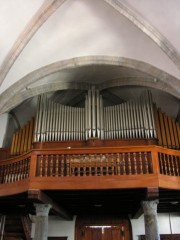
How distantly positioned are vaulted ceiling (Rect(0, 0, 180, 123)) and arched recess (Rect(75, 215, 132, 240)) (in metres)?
5.28

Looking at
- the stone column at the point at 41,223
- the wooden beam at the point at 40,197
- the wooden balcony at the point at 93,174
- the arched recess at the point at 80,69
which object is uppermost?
the arched recess at the point at 80,69

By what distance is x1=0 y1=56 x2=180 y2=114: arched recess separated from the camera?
8.84 meters

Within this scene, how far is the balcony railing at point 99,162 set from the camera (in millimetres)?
7086

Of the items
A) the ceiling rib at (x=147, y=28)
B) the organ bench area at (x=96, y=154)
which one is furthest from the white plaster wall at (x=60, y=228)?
the ceiling rib at (x=147, y=28)

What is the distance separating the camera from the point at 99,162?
7.24 meters

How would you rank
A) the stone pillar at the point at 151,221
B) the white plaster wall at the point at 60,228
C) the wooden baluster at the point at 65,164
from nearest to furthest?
the stone pillar at the point at 151,221 → the wooden baluster at the point at 65,164 → the white plaster wall at the point at 60,228

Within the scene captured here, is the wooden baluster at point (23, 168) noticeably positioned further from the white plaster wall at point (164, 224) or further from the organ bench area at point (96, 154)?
the white plaster wall at point (164, 224)

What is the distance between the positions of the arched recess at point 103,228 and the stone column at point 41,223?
386 cm

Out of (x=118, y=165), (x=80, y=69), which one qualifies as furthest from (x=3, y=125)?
(x=118, y=165)

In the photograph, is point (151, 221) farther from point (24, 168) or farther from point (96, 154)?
point (24, 168)

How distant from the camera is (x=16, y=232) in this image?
1128 centimetres

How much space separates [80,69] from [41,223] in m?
5.70

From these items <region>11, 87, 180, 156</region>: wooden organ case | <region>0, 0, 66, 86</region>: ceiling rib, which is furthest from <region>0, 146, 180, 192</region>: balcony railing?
<region>0, 0, 66, 86</region>: ceiling rib

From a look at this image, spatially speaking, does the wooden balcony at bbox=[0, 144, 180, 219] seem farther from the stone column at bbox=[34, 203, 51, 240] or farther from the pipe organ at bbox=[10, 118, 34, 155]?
the pipe organ at bbox=[10, 118, 34, 155]
